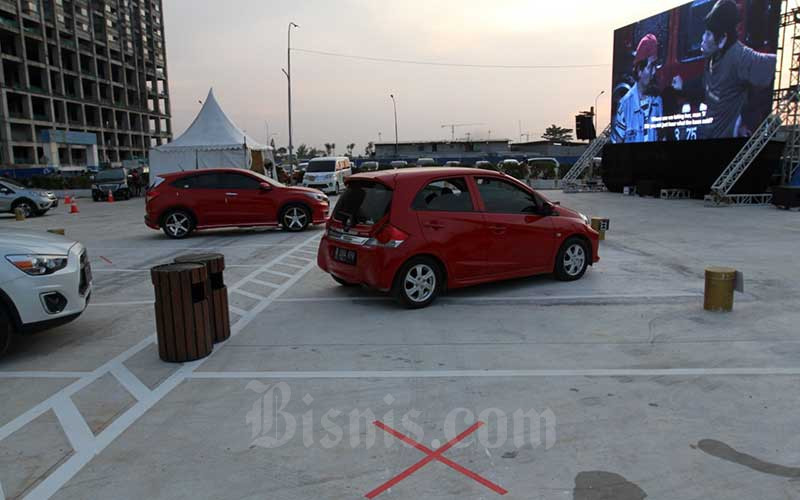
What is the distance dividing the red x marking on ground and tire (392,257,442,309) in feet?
9.04

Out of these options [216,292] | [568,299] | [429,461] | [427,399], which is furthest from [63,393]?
[568,299]

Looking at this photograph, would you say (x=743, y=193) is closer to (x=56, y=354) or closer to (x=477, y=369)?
(x=477, y=369)

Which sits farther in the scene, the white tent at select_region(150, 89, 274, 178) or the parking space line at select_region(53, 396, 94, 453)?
the white tent at select_region(150, 89, 274, 178)

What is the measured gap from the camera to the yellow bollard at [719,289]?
6348mm

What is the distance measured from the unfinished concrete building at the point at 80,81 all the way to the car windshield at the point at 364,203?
68.1 metres

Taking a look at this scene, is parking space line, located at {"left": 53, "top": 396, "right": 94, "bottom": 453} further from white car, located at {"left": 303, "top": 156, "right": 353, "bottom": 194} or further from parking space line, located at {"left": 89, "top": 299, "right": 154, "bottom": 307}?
white car, located at {"left": 303, "top": 156, "right": 353, "bottom": 194}

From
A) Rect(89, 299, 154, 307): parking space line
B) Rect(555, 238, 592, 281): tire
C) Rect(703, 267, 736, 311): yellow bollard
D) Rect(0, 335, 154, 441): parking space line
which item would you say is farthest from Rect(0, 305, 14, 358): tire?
Rect(703, 267, 736, 311): yellow bollard

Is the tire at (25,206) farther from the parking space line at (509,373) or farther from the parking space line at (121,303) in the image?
the parking space line at (509,373)

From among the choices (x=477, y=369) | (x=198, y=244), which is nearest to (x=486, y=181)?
(x=477, y=369)

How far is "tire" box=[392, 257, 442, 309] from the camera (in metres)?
6.53

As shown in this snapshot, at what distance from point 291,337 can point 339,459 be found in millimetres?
2542

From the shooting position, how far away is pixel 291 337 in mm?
5828

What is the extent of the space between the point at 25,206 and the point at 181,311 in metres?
19.8

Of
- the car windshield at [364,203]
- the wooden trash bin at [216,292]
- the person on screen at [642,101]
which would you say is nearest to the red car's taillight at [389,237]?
the car windshield at [364,203]
